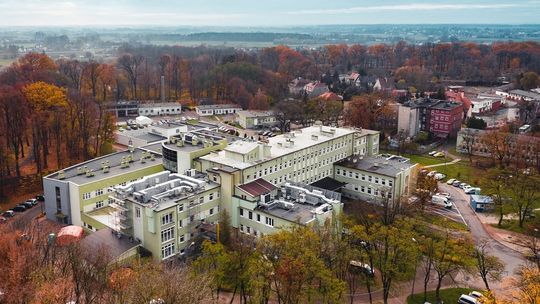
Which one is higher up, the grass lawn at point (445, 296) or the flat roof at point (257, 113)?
the flat roof at point (257, 113)

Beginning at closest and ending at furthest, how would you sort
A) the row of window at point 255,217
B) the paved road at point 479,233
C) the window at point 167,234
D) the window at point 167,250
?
the window at point 167,234 → the window at point 167,250 → the row of window at point 255,217 → the paved road at point 479,233

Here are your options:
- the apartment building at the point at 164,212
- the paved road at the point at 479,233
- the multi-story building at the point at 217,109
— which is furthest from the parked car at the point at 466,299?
the multi-story building at the point at 217,109

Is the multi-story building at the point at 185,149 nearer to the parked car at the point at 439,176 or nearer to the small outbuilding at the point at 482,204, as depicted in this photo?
the small outbuilding at the point at 482,204

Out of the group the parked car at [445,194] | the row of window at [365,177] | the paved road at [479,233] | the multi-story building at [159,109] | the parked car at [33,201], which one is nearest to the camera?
the paved road at [479,233]

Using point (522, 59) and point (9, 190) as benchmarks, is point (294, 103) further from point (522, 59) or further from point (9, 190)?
point (522, 59)

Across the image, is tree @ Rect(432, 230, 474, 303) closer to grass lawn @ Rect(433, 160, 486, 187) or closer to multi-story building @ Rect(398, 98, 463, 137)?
grass lawn @ Rect(433, 160, 486, 187)

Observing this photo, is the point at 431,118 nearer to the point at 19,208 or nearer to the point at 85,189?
the point at 85,189

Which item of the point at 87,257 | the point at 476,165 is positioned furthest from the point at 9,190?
the point at 476,165
